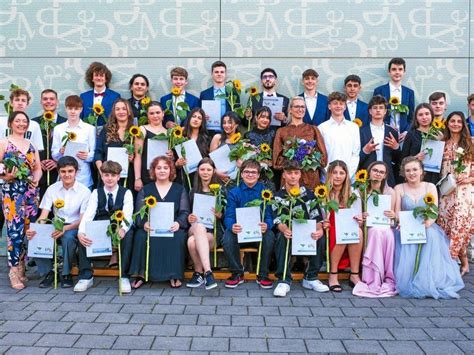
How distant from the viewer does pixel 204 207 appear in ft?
18.9

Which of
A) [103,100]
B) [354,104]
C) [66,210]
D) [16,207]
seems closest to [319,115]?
[354,104]

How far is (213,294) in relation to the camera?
5.29 m

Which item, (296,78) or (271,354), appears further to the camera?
(296,78)

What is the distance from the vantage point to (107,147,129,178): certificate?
6102mm

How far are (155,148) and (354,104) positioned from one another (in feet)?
9.20

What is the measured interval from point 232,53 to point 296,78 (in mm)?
1027

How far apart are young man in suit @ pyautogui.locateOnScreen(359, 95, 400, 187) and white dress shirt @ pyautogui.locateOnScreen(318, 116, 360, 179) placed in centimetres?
13

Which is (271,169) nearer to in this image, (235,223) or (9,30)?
(235,223)

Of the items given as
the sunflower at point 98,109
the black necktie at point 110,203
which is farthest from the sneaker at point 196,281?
the sunflower at point 98,109

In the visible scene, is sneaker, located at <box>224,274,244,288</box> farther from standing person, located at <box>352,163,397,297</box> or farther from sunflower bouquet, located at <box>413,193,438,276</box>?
sunflower bouquet, located at <box>413,193,438,276</box>

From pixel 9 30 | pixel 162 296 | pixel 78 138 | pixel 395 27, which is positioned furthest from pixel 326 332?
pixel 9 30

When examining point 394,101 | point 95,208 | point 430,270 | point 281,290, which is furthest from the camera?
point 394,101

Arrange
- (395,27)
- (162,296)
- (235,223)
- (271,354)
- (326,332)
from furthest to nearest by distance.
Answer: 1. (395,27)
2. (235,223)
3. (162,296)
4. (326,332)
5. (271,354)

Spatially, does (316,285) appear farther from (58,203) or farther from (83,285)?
(58,203)
